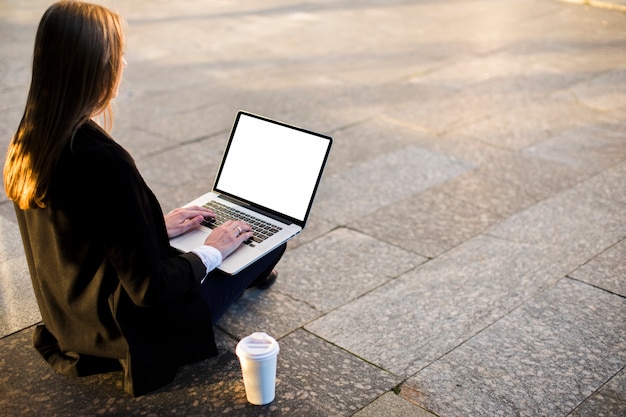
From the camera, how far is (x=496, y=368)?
3.23 metres

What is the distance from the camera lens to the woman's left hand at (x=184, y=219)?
3.29m

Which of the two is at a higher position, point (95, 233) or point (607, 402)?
point (95, 233)

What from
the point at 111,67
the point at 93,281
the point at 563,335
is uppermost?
the point at 111,67

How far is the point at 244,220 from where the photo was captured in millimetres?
3436

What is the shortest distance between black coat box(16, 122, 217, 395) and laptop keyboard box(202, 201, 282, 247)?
302 mm

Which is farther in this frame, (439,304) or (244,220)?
(439,304)

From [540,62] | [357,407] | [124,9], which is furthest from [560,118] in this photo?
[124,9]

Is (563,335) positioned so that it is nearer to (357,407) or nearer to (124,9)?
(357,407)

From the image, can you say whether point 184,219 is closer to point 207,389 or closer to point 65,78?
point 207,389

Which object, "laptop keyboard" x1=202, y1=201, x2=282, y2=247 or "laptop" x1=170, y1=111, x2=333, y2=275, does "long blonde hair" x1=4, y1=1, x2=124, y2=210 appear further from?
"laptop keyboard" x1=202, y1=201, x2=282, y2=247

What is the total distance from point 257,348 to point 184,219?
0.80 metres

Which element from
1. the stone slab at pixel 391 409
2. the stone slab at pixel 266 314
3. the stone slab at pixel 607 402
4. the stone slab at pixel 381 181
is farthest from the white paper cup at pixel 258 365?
the stone slab at pixel 381 181

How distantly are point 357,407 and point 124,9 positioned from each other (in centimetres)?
854

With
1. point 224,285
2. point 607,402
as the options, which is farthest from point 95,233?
point 607,402
